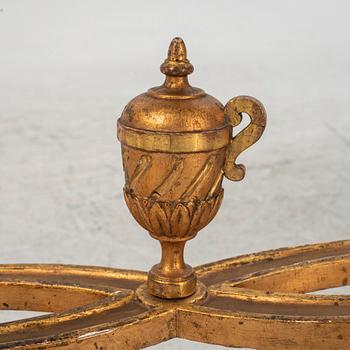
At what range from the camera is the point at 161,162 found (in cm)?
200

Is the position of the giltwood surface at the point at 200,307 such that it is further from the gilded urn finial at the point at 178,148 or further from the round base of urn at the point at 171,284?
the gilded urn finial at the point at 178,148

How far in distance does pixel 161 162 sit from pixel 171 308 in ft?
0.89

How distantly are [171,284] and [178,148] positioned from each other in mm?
280

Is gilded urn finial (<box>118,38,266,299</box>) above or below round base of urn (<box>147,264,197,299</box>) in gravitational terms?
above

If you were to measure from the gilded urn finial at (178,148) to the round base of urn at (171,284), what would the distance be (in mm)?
87

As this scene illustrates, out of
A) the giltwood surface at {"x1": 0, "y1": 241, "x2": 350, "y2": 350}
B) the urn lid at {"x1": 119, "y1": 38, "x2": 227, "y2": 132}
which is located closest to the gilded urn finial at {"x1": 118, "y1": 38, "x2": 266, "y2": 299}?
the urn lid at {"x1": 119, "y1": 38, "x2": 227, "y2": 132}

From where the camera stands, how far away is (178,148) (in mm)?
1990

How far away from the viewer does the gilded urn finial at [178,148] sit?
6.54 feet

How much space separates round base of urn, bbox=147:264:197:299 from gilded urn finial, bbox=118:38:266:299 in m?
0.09

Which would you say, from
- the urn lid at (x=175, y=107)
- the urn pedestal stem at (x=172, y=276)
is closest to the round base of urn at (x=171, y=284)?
the urn pedestal stem at (x=172, y=276)

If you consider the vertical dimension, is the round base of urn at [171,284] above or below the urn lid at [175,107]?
below

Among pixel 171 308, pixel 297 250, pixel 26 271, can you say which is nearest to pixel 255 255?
pixel 297 250

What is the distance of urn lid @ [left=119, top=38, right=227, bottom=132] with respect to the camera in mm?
1993

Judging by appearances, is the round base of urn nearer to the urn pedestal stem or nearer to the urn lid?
the urn pedestal stem
